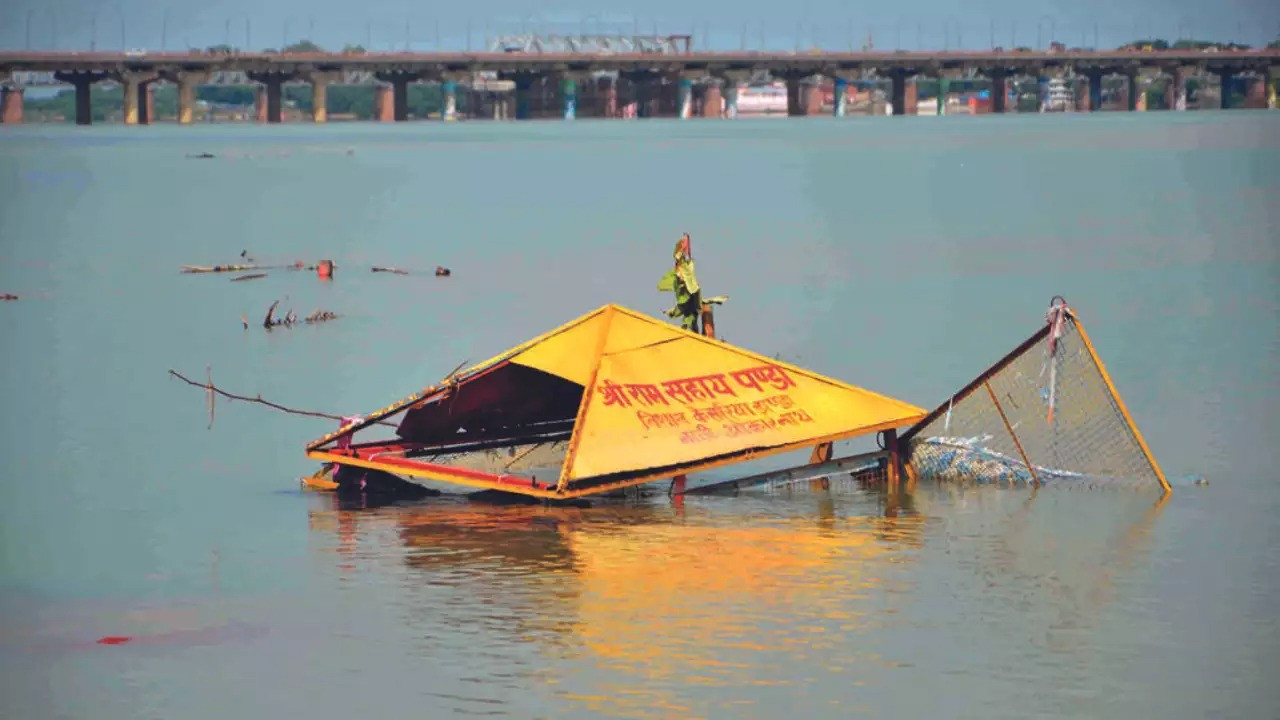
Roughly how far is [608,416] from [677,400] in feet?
3.27

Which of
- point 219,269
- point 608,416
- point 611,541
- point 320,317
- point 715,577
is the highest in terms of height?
point 219,269

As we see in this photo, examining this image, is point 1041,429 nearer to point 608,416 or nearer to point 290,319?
point 608,416

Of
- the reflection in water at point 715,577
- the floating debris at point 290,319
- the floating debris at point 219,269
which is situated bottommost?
the reflection in water at point 715,577

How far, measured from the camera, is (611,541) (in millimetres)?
24469

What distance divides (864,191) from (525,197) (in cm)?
1992

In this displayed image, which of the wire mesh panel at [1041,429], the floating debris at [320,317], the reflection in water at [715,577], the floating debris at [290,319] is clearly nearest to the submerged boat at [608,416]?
the reflection in water at [715,577]

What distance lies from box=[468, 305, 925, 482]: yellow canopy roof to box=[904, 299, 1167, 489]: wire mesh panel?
991mm

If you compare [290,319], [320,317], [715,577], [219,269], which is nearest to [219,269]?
[219,269]

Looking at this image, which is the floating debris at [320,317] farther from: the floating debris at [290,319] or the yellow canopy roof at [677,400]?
the yellow canopy roof at [677,400]

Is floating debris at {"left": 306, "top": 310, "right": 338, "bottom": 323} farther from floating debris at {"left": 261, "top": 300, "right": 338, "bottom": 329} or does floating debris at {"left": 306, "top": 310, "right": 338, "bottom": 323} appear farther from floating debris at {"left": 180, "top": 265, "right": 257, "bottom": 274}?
floating debris at {"left": 180, "top": 265, "right": 257, "bottom": 274}

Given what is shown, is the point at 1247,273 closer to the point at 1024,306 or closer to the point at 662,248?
the point at 1024,306

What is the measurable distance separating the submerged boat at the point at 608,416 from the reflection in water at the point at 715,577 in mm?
716

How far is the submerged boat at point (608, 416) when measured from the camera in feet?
82.1

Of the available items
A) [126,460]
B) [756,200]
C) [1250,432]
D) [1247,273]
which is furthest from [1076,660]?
[756,200]
